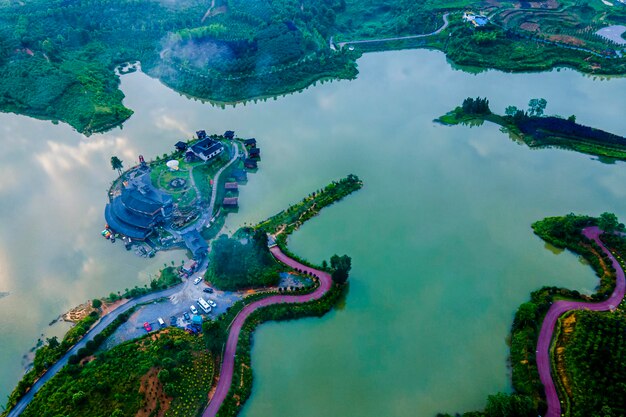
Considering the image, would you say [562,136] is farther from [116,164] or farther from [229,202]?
[116,164]

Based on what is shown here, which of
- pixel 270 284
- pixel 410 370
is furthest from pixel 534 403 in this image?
pixel 270 284

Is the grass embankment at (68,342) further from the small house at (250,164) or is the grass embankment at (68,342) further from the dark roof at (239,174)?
the small house at (250,164)

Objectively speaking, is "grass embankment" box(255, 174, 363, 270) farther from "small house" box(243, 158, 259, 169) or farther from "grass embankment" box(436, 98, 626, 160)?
"grass embankment" box(436, 98, 626, 160)

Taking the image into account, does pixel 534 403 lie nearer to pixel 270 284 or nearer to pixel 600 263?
pixel 600 263

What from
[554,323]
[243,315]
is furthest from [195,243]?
[554,323]

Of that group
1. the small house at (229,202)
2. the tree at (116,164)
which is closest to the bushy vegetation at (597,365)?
the small house at (229,202)

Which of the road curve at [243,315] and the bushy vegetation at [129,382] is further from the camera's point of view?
the road curve at [243,315]

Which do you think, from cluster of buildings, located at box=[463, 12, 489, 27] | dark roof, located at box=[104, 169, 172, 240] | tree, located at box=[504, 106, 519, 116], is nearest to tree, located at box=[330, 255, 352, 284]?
dark roof, located at box=[104, 169, 172, 240]
